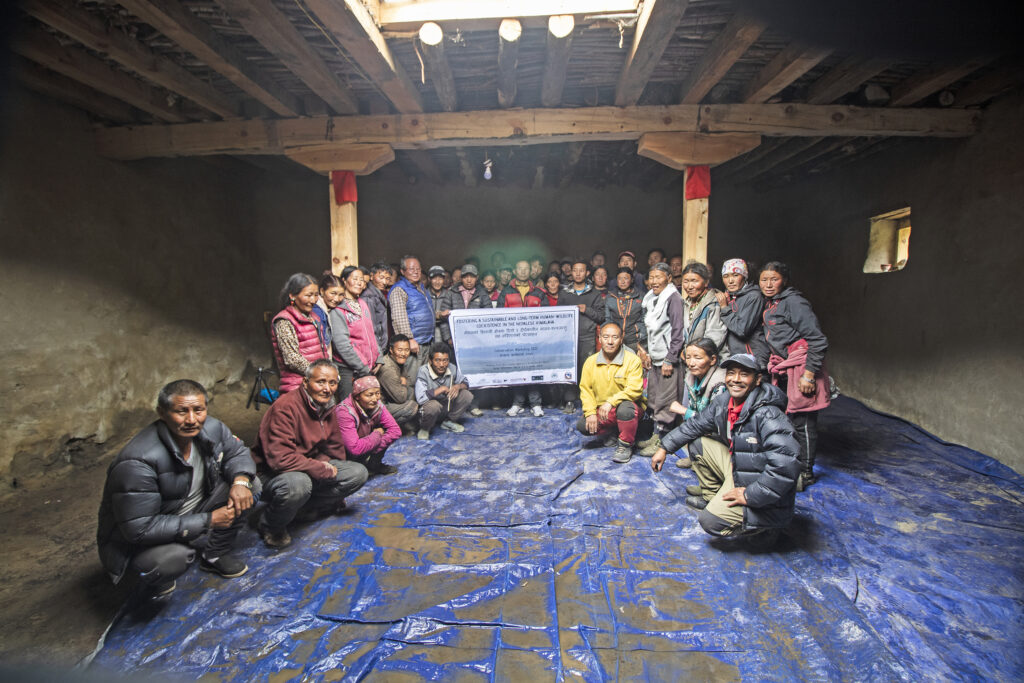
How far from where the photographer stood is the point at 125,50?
11.9 feet

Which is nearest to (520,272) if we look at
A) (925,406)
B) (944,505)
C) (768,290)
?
(768,290)

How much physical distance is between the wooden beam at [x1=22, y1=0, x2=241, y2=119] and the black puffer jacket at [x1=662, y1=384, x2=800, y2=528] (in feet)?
17.8

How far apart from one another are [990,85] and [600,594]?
597cm

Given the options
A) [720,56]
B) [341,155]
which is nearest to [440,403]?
[341,155]

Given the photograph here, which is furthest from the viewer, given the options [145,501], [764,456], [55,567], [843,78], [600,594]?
[843,78]

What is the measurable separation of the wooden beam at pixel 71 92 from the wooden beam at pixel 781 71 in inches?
258

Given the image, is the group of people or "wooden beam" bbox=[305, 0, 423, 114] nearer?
the group of people

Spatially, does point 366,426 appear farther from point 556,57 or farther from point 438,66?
point 556,57

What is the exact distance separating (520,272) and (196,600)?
495cm

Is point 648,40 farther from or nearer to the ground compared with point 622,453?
farther from the ground

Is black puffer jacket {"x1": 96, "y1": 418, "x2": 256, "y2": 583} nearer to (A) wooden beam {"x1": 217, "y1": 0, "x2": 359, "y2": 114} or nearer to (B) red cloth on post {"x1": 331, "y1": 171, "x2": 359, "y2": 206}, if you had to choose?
(A) wooden beam {"x1": 217, "y1": 0, "x2": 359, "y2": 114}

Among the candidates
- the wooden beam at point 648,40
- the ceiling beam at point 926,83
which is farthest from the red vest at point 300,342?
the ceiling beam at point 926,83

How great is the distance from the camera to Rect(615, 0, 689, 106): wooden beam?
303 cm

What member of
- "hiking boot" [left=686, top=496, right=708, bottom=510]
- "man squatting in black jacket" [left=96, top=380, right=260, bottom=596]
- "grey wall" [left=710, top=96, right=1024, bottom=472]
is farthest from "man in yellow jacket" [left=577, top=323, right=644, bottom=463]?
"grey wall" [left=710, top=96, right=1024, bottom=472]
